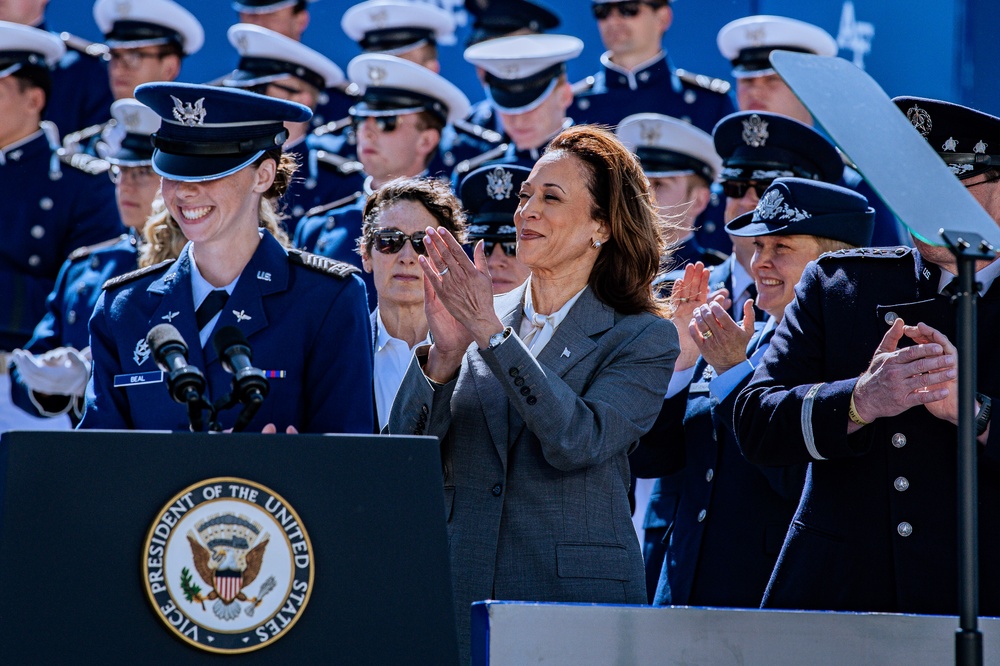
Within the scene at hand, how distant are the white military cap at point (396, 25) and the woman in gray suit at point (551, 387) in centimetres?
395

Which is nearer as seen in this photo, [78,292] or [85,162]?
[78,292]

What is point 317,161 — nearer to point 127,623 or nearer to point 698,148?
point 698,148

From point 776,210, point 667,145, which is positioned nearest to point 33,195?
point 667,145

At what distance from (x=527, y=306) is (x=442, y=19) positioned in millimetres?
4236

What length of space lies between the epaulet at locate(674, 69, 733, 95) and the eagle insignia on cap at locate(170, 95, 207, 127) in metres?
3.87

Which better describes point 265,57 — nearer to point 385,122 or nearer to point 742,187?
point 385,122

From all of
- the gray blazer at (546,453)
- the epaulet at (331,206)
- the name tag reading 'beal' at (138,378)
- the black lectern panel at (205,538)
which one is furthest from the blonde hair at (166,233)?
the black lectern panel at (205,538)

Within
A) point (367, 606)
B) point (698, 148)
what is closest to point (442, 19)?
point (698, 148)

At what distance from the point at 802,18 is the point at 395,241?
2.83m

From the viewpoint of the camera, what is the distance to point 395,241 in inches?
180

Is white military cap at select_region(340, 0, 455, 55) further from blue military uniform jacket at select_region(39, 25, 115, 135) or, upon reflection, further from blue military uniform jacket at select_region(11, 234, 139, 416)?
blue military uniform jacket at select_region(11, 234, 139, 416)

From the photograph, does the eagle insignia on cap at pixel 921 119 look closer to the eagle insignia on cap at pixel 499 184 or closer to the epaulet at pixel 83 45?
the eagle insignia on cap at pixel 499 184

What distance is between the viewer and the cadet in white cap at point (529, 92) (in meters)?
6.68

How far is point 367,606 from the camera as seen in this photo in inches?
85.8
